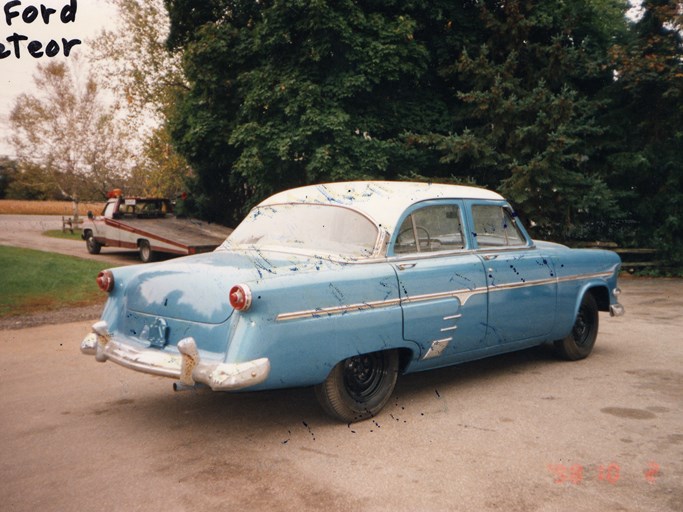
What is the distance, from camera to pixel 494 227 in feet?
20.6

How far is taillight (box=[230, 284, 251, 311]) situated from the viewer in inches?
166

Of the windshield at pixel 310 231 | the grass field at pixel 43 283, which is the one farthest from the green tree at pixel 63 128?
the windshield at pixel 310 231

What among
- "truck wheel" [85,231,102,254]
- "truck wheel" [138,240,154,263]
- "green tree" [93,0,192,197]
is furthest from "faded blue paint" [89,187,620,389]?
"green tree" [93,0,192,197]

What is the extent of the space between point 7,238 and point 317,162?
13700 mm

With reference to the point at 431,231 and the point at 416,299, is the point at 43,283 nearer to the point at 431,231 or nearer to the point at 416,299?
the point at 431,231

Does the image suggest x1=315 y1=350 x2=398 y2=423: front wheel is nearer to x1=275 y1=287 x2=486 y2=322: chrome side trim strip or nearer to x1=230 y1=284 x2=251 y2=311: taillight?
x1=275 y1=287 x2=486 y2=322: chrome side trim strip

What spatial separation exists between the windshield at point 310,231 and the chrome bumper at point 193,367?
1.24 meters

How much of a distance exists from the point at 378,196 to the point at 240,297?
1.76m

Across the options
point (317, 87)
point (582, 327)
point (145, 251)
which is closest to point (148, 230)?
point (145, 251)

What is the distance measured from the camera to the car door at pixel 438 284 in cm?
511

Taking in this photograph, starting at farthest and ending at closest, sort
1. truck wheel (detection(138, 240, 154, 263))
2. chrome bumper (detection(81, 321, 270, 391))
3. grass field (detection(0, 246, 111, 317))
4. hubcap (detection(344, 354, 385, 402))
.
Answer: truck wheel (detection(138, 240, 154, 263)), grass field (detection(0, 246, 111, 317)), hubcap (detection(344, 354, 385, 402)), chrome bumper (detection(81, 321, 270, 391))

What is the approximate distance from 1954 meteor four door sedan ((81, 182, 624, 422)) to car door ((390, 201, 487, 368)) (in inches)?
0.5

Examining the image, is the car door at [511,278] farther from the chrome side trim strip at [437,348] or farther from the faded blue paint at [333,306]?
the chrome side trim strip at [437,348]
